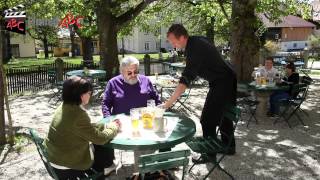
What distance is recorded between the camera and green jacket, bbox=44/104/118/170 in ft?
12.5

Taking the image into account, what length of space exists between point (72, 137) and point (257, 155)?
3.77m

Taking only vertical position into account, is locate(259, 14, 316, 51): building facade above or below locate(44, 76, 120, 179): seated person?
above

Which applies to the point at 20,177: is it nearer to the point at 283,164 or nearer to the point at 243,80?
the point at 283,164

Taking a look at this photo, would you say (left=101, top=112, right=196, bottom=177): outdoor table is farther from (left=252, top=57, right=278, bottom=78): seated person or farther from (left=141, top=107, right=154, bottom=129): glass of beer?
(left=252, top=57, right=278, bottom=78): seated person

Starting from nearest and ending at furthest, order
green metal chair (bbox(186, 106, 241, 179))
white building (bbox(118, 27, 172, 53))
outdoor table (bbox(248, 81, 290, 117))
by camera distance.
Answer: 1. green metal chair (bbox(186, 106, 241, 179))
2. outdoor table (bbox(248, 81, 290, 117))
3. white building (bbox(118, 27, 172, 53))

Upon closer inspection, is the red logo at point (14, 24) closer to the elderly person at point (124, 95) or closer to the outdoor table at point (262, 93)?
Answer: the elderly person at point (124, 95)

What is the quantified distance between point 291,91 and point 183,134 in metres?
5.40

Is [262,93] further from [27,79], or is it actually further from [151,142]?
[27,79]

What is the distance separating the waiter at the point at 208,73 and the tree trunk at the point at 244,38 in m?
6.60

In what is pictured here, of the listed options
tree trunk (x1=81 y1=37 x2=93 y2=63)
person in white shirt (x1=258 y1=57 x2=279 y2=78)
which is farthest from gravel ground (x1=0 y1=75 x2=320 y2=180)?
tree trunk (x1=81 y1=37 x2=93 y2=63)

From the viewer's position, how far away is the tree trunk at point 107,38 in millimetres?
15336

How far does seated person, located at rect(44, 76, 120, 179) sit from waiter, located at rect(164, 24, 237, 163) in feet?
5.42

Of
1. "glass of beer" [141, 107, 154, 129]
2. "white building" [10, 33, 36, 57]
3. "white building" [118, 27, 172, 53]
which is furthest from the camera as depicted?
"white building" [118, 27, 172, 53]

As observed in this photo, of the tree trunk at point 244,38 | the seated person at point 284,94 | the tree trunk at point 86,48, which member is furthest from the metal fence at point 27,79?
the tree trunk at point 86,48
